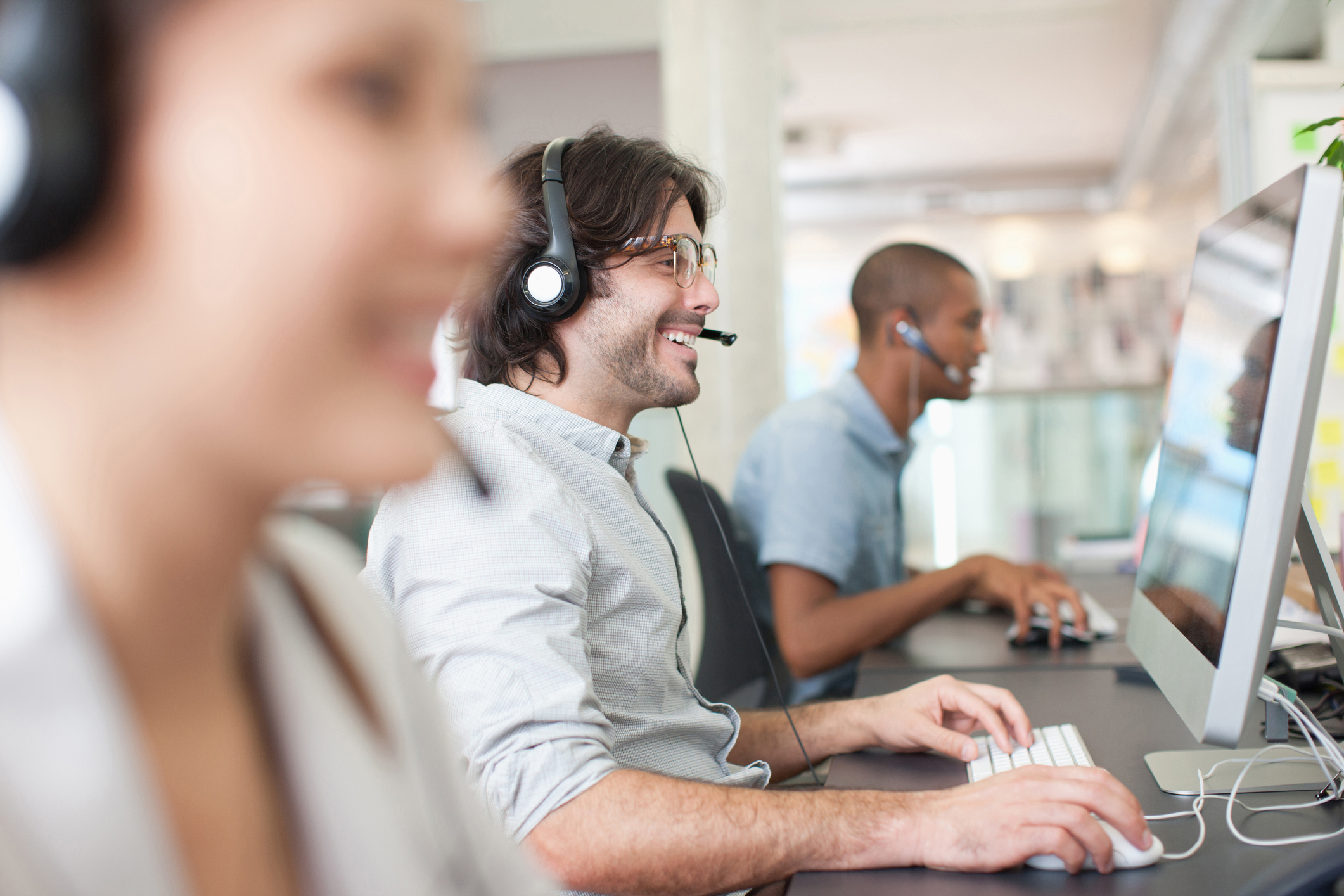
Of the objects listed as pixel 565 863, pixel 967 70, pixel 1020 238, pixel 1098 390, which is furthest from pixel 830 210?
pixel 565 863

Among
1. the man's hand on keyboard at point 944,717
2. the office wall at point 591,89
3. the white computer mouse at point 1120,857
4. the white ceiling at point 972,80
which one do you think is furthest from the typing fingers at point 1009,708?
the office wall at point 591,89

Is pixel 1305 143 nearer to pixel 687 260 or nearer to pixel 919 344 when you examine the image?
pixel 919 344

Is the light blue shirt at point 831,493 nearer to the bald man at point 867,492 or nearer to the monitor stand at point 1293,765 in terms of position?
the bald man at point 867,492

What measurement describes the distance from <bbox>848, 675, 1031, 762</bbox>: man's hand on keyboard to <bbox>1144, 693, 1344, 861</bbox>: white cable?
0.53ft

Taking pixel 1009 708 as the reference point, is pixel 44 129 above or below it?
above

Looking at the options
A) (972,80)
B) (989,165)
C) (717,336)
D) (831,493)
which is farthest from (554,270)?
(989,165)

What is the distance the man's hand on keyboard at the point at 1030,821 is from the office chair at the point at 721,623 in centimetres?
84

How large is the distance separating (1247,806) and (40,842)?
0.92 m

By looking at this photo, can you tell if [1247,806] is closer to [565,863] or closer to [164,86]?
[565,863]

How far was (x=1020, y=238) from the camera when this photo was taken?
8.33m

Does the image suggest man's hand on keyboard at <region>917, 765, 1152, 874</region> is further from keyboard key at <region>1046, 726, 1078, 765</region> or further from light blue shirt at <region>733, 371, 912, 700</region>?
light blue shirt at <region>733, 371, 912, 700</region>

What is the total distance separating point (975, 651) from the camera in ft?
5.34

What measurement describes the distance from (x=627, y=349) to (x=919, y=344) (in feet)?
3.82

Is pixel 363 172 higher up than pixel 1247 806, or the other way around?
pixel 363 172
